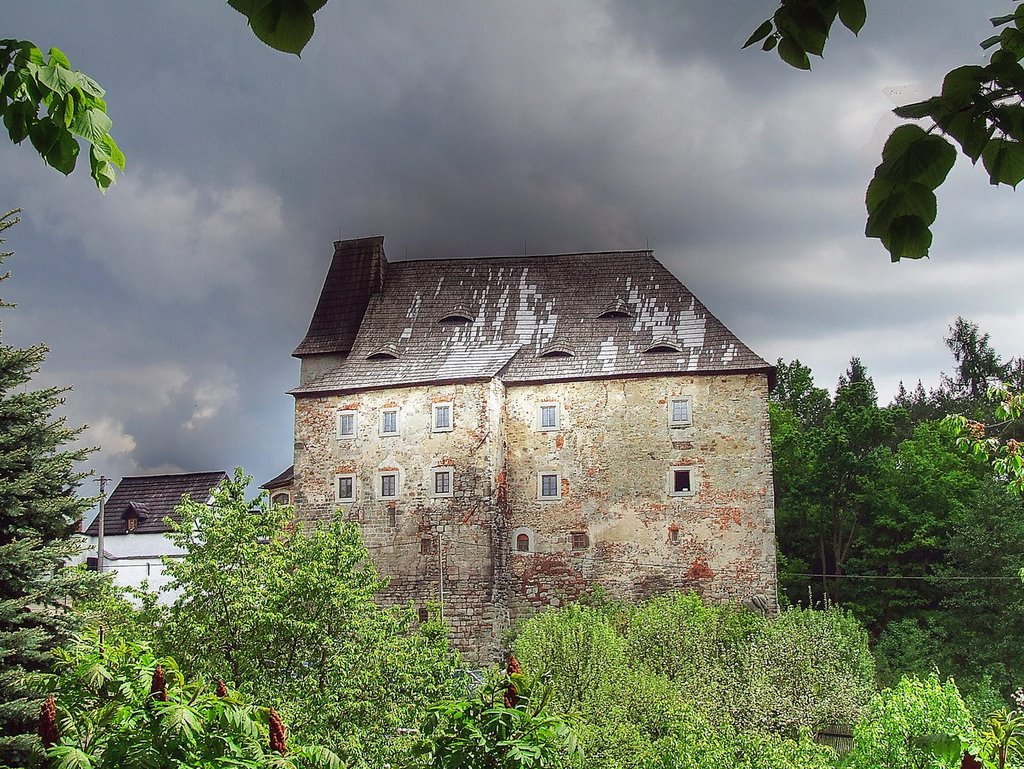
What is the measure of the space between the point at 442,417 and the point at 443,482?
2.20m

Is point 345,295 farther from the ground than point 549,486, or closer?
farther from the ground

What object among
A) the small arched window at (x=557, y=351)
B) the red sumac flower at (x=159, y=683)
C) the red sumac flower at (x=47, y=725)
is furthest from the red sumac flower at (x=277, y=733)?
the small arched window at (x=557, y=351)

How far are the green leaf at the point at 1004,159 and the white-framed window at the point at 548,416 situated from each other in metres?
34.6

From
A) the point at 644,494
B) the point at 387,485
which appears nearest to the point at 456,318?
the point at 387,485

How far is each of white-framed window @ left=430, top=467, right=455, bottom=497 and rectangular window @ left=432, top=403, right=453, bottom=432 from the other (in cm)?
136

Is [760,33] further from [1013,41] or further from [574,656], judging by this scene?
[574,656]

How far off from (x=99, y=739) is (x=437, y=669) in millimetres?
14195

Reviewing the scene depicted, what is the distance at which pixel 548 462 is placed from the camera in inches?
1431

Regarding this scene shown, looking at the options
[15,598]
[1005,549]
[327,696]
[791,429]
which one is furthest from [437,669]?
[791,429]

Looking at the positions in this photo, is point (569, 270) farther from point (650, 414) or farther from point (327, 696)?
point (327, 696)

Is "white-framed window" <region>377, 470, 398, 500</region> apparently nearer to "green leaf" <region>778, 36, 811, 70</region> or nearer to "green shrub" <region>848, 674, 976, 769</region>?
"green shrub" <region>848, 674, 976, 769</region>

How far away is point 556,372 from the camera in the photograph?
37.2m

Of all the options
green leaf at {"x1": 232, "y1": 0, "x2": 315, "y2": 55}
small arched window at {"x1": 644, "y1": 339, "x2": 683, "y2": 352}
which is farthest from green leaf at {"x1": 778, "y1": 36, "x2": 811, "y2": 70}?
small arched window at {"x1": 644, "y1": 339, "x2": 683, "y2": 352}

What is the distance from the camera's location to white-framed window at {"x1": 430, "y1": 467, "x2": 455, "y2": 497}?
→ 118ft
